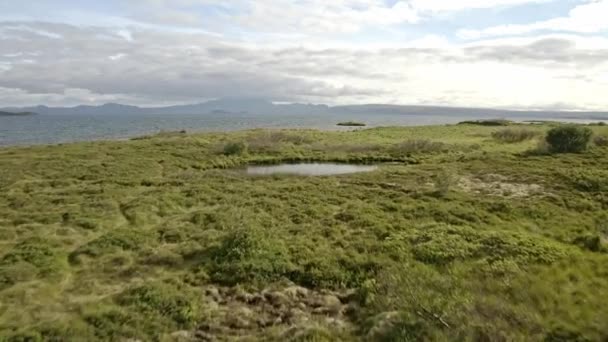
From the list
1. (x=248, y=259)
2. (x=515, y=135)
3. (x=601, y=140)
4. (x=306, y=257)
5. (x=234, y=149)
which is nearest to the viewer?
(x=248, y=259)

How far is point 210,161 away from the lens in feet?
134

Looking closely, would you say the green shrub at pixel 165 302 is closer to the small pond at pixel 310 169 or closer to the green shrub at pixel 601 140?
the small pond at pixel 310 169

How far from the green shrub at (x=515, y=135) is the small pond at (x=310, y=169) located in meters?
26.2

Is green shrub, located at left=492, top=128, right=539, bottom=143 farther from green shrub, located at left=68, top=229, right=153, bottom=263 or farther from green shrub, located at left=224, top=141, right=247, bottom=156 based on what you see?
green shrub, located at left=68, top=229, right=153, bottom=263

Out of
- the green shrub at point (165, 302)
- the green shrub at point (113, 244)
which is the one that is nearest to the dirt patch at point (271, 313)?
the green shrub at point (165, 302)

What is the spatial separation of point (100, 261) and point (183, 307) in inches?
216

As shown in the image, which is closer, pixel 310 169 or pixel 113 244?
pixel 113 244

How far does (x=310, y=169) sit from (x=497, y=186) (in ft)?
54.0

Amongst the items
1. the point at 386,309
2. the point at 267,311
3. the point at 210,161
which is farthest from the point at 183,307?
the point at 210,161

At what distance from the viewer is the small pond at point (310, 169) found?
A: 36.3m

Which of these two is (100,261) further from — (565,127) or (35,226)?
(565,127)

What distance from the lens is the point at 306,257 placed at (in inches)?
598

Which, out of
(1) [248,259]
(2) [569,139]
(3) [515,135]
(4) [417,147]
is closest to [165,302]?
(1) [248,259]

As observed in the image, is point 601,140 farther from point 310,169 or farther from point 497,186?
point 310,169
